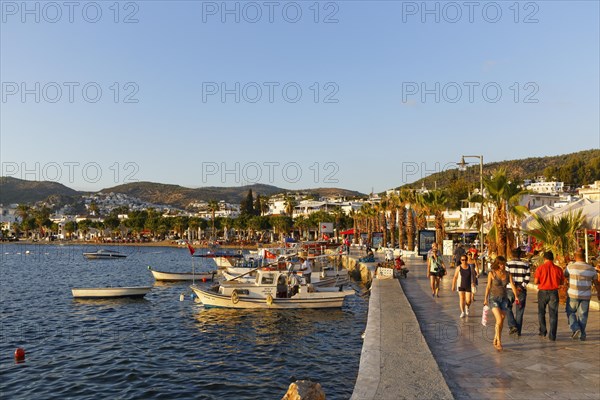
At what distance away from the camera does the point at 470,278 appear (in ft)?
43.0

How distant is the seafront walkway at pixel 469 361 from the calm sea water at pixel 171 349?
3278 millimetres

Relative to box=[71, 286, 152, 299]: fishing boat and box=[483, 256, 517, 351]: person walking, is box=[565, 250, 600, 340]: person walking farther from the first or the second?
box=[71, 286, 152, 299]: fishing boat

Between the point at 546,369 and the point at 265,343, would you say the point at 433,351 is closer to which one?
the point at 546,369

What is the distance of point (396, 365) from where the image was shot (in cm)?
817

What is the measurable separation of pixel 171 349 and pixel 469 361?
44.0 feet

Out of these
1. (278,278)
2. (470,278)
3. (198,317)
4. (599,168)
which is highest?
(599,168)

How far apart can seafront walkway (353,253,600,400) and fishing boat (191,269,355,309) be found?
1222 centimetres

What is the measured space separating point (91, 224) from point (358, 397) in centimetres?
17870

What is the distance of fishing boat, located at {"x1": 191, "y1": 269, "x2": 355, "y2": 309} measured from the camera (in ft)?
84.5

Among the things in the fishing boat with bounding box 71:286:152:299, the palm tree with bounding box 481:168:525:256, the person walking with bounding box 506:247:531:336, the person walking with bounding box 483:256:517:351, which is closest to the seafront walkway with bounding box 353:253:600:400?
the person walking with bounding box 506:247:531:336

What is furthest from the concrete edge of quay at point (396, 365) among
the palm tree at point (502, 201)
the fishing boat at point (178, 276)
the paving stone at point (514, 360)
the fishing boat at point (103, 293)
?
the fishing boat at point (178, 276)

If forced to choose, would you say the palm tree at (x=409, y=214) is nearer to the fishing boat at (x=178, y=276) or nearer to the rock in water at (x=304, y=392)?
the fishing boat at (x=178, y=276)

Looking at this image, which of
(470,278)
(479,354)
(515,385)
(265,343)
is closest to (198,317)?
(265,343)

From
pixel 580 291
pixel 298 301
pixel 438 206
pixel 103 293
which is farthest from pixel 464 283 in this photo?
pixel 438 206
